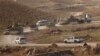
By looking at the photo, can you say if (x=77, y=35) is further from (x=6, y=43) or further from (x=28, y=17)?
(x=28, y=17)

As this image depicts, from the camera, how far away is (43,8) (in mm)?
115250

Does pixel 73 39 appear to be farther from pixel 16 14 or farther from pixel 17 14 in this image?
pixel 17 14

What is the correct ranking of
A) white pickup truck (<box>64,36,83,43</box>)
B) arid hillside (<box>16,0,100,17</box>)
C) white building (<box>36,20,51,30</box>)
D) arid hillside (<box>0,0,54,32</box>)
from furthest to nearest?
arid hillside (<box>16,0,100,17</box>)
arid hillside (<box>0,0,54,32</box>)
white building (<box>36,20,51,30</box>)
white pickup truck (<box>64,36,83,43</box>)

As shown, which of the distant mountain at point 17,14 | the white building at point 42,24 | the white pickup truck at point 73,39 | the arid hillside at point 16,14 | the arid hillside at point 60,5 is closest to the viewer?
the white pickup truck at point 73,39

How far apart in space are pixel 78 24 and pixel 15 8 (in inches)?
1109

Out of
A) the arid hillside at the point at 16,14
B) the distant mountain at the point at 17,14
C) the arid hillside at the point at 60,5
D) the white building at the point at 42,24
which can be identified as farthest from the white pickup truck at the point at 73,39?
the arid hillside at the point at 60,5

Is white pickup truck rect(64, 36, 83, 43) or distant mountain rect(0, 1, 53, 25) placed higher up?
distant mountain rect(0, 1, 53, 25)

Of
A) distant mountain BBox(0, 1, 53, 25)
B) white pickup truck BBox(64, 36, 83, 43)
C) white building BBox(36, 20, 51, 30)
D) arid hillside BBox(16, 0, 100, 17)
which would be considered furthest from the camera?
arid hillside BBox(16, 0, 100, 17)

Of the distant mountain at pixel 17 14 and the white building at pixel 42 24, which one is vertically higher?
the distant mountain at pixel 17 14

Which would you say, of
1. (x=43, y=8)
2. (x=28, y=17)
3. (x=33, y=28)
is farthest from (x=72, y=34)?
(x=43, y=8)

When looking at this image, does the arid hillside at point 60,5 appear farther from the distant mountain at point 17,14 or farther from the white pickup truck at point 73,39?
the white pickup truck at point 73,39

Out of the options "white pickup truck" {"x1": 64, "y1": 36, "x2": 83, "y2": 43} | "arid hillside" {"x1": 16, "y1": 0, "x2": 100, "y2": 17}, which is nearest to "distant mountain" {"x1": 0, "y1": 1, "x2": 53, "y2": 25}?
"arid hillside" {"x1": 16, "y1": 0, "x2": 100, "y2": 17}

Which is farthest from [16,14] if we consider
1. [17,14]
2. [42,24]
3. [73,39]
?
[73,39]

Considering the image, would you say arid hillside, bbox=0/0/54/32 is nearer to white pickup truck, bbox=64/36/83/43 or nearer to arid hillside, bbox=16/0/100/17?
arid hillside, bbox=16/0/100/17
